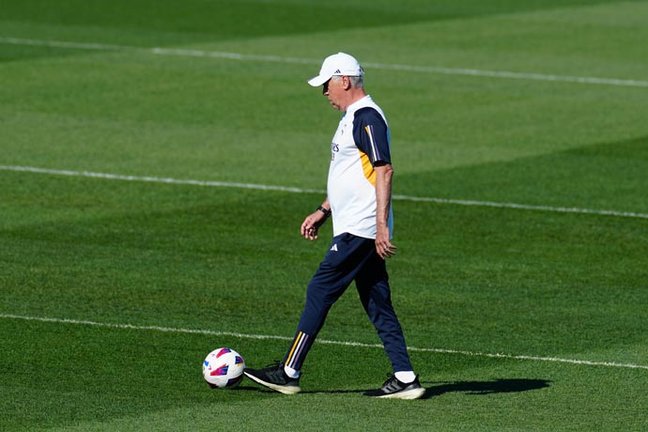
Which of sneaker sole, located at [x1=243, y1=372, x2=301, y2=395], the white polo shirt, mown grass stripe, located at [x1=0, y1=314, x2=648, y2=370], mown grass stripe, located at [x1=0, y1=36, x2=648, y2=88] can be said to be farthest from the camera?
mown grass stripe, located at [x1=0, y1=36, x2=648, y2=88]

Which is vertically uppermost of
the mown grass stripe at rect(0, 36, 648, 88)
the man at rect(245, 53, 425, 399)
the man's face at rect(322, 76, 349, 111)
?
the mown grass stripe at rect(0, 36, 648, 88)

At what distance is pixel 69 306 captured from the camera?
1417 centimetres

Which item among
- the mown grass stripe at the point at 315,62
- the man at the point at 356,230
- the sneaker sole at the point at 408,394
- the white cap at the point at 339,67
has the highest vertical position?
the mown grass stripe at the point at 315,62

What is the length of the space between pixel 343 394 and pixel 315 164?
10.4 meters

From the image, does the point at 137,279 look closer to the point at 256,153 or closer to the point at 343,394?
the point at 343,394

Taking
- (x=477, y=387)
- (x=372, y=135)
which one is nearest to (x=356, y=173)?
(x=372, y=135)

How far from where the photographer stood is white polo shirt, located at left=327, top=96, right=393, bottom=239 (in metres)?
11.3

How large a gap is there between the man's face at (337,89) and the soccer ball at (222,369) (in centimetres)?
183

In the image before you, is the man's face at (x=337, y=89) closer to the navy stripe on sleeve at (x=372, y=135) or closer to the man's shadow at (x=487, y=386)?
the navy stripe on sleeve at (x=372, y=135)

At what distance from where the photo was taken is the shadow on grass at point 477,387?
11.7 m

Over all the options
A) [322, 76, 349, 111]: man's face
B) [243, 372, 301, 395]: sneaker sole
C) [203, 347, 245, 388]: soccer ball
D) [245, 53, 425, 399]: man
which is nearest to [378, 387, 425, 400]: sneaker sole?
[245, 53, 425, 399]: man

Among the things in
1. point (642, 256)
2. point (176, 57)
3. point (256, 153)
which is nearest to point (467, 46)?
point (176, 57)

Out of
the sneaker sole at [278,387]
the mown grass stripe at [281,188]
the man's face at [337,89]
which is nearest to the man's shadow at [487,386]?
the sneaker sole at [278,387]

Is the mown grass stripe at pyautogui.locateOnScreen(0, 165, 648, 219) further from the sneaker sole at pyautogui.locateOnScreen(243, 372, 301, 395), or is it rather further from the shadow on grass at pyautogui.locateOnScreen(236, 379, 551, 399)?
the sneaker sole at pyautogui.locateOnScreen(243, 372, 301, 395)
